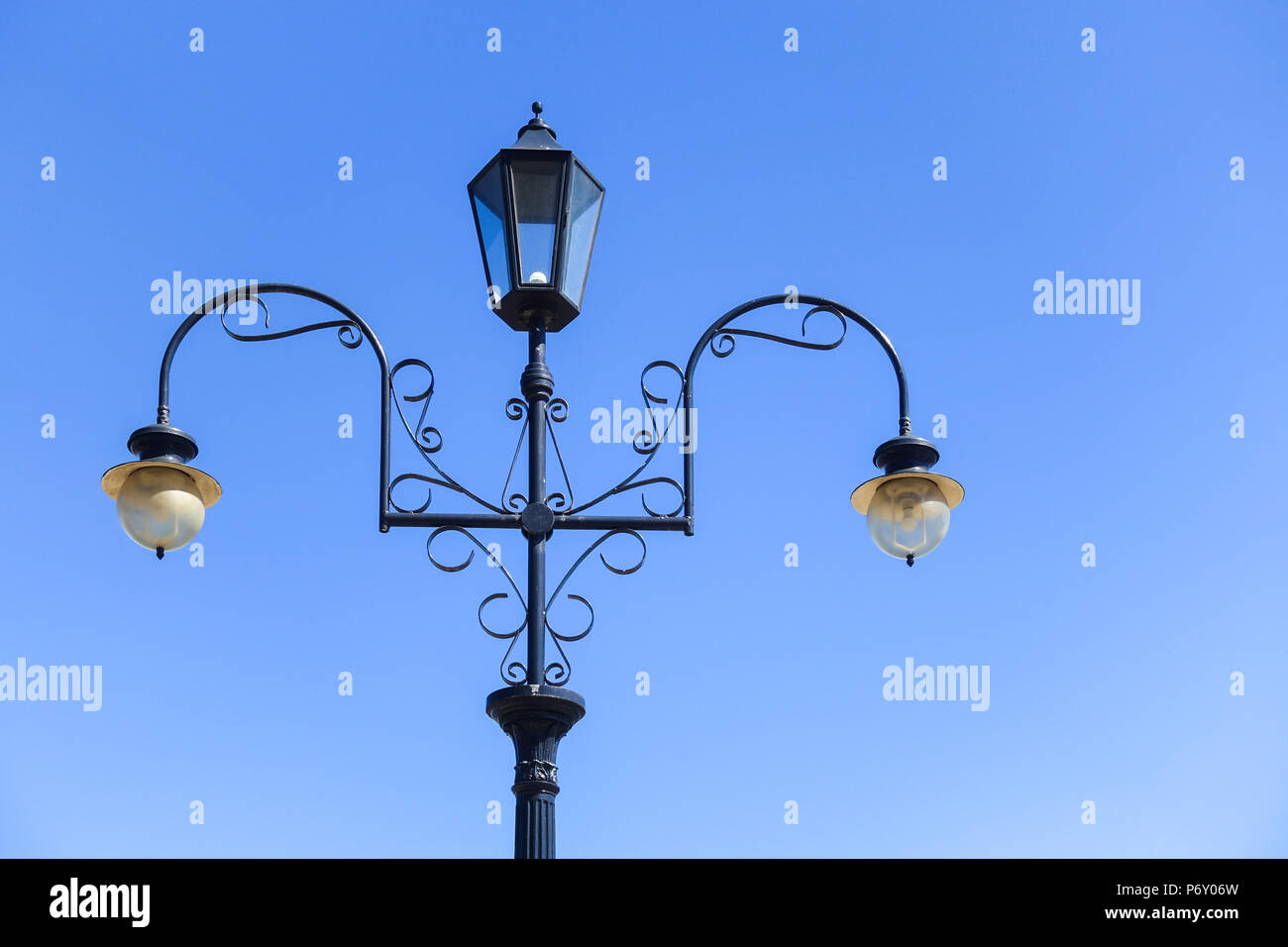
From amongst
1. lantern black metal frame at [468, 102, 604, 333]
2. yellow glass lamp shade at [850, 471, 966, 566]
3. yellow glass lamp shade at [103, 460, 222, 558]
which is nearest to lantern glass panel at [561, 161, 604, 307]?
lantern black metal frame at [468, 102, 604, 333]

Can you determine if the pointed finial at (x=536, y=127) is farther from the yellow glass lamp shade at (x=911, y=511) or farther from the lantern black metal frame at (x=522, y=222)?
the yellow glass lamp shade at (x=911, y=511)

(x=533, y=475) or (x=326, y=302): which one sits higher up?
(x=326, y=302)

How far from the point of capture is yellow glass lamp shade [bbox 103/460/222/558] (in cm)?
731

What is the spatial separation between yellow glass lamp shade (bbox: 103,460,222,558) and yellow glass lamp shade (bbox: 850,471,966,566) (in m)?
2.92

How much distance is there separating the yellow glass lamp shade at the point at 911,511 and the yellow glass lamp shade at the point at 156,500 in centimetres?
292

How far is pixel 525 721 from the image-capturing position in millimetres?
6832

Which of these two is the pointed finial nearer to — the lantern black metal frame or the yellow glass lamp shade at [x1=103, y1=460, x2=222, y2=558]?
the lantern black metal frame

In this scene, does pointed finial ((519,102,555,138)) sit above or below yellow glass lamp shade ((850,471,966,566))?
above

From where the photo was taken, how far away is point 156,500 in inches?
288

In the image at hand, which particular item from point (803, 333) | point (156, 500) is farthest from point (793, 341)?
point (156, 500)
